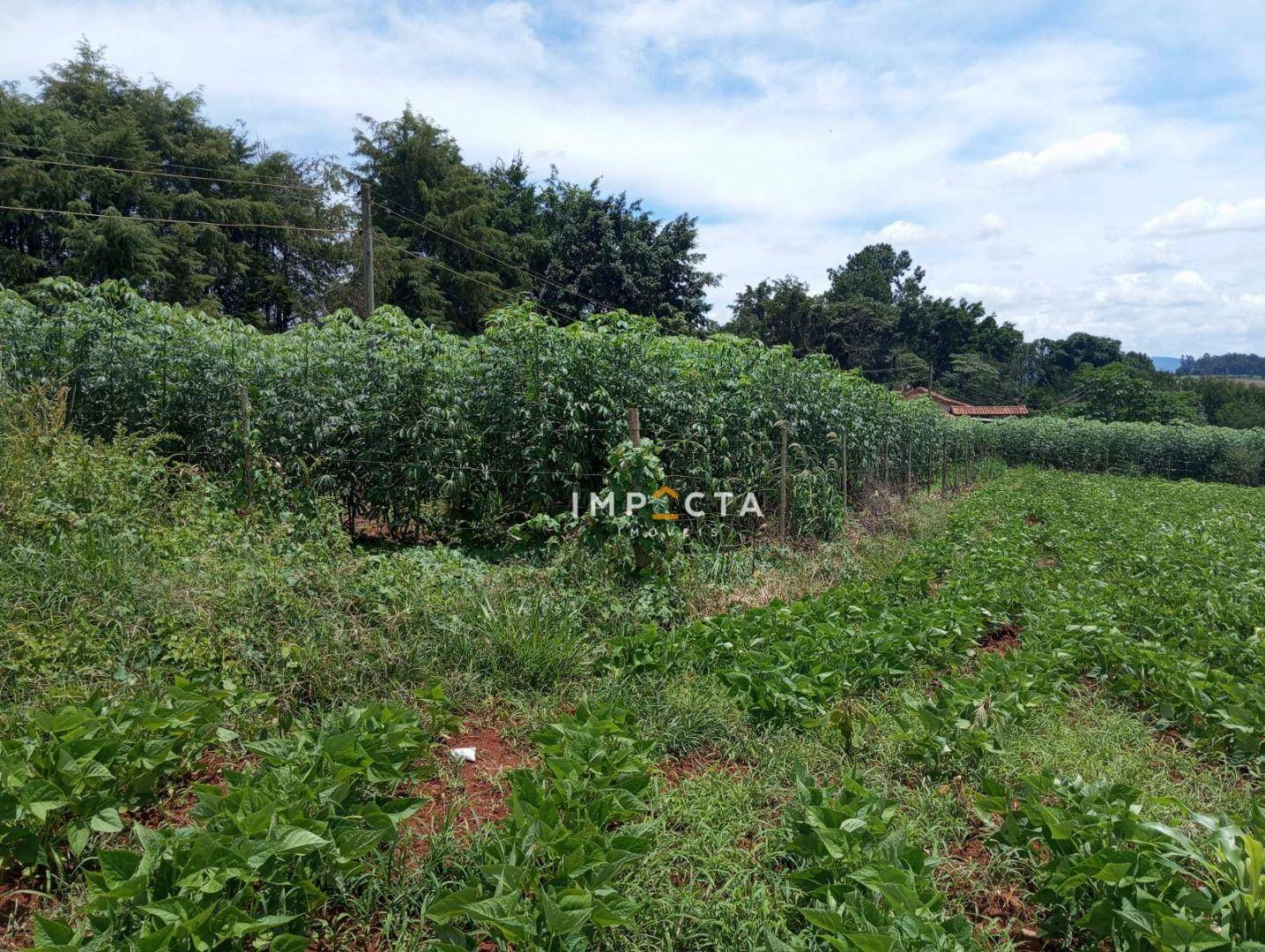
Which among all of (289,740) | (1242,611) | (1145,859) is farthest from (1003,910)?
(1242,611)

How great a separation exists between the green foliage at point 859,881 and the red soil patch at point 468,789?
1.14 metres

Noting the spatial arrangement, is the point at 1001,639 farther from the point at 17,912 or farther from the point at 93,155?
the point at 93,155

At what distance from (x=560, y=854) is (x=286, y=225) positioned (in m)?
28.7

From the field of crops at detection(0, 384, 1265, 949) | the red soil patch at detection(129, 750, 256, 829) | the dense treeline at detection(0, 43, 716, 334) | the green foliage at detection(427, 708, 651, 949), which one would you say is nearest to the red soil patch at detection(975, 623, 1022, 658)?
the field of crops at detection(0, 384, 1265, 949)

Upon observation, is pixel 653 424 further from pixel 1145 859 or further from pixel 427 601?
pixel 1145 859

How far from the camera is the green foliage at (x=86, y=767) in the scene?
2.32m

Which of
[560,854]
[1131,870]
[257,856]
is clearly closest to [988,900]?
[1131,870]

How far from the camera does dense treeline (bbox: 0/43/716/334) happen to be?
20656mm

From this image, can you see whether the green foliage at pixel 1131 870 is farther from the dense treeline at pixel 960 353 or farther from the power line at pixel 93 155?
the dense treeline at pixel 960 353

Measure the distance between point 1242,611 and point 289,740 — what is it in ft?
20.5

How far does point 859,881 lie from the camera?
7.02ft

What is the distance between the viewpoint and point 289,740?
9.26 feet

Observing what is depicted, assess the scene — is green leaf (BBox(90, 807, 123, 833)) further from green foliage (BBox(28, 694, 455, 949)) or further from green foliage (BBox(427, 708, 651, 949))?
green foliage (BBox(427, 708, 651, 949))

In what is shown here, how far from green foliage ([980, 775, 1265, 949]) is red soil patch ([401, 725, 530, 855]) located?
189 cm
